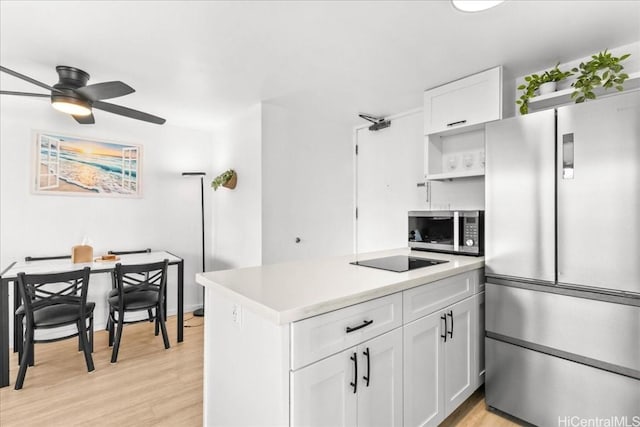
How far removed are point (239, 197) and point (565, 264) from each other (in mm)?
2972

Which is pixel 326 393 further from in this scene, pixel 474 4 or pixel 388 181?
pixel 388 181

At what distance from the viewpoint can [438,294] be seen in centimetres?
176

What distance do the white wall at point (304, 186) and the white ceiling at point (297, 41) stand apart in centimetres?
65

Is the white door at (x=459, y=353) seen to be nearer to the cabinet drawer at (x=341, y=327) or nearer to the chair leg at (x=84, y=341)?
the cabinet drawer at (x=341, y=327)

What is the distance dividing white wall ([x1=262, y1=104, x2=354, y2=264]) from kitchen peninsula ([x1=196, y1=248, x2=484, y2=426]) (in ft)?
4.81

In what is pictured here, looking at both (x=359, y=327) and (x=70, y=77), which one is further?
(x=70, y=77)

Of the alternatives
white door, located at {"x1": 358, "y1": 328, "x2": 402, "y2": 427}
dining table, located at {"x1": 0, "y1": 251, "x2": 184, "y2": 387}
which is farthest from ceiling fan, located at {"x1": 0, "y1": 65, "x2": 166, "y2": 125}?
white door, located at {"x1": 358, "y1": 328, "x2": 402, "y2": 427}

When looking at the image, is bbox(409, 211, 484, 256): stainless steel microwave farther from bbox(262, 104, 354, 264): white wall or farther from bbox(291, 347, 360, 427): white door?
bbox(291, 347, 360, 427): white door

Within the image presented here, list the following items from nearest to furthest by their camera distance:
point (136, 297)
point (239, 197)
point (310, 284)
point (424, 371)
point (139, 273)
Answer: point (310, 284) → point (424, 371) → point (139, 273) → point (136, 297) → point (239, 197)

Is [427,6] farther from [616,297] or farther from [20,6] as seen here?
[20,6]

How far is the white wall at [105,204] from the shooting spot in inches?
119

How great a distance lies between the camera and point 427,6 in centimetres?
165

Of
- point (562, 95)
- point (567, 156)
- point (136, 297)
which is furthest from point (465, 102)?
point (136, 297)

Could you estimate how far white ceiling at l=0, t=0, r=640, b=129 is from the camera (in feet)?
5.54
